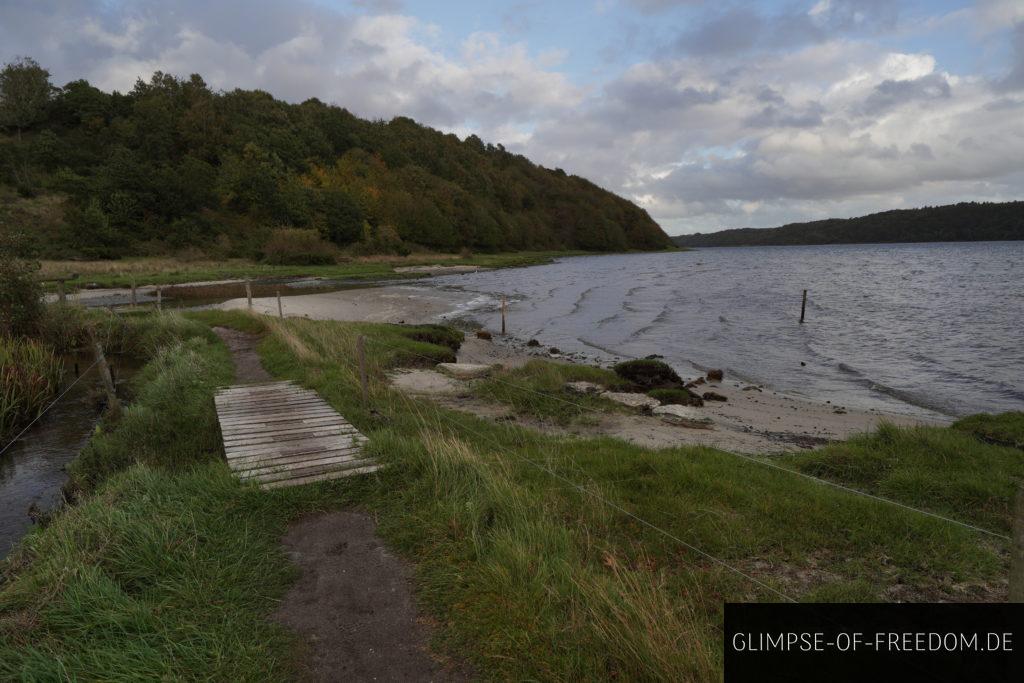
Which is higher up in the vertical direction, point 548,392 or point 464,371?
point 464,371

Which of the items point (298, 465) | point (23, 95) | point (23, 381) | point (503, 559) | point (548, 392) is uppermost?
point (23, 95)

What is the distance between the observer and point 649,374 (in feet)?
54.8

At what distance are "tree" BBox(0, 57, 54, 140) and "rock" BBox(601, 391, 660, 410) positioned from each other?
366 ft

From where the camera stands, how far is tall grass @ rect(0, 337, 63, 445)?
10.6m

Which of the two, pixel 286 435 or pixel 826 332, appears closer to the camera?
pixel 286 435

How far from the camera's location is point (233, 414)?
29.2 ft

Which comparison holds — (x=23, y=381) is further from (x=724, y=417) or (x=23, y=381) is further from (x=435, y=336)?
(x=724, y=417)

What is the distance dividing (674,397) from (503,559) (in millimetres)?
11083

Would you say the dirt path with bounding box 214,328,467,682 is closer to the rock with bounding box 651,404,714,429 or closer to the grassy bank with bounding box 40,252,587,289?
the rock with bounding box 651,404,714,429

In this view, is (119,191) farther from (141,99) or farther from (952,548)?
(952,548)

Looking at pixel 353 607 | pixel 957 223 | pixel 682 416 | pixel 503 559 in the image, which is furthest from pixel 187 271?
pixel 957 223

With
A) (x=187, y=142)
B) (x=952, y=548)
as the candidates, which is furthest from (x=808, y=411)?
(x=187, y=142)

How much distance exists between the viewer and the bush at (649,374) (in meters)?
16.1

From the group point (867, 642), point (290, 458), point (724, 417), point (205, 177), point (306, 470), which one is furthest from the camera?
point (205, 177)
